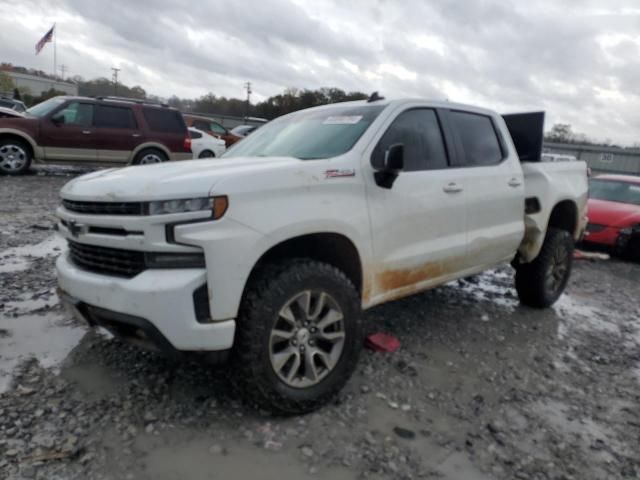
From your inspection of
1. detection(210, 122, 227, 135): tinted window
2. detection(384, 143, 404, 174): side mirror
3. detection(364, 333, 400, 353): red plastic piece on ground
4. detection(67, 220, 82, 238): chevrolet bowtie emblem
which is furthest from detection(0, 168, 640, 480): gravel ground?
detection(210, 122, 227, 135): tinted window

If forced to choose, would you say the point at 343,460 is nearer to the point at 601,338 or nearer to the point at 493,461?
the point at 493,461

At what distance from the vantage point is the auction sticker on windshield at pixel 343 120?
3433mm

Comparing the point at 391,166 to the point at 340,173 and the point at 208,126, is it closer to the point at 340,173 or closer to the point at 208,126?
the point at 340,173

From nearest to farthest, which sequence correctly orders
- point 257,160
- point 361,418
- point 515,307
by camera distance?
point 361,418
point 257,160
point 515,307

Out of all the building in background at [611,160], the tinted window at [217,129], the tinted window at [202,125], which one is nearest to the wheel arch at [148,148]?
the tinted window at [217,129]

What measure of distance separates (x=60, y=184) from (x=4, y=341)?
25.7 feet

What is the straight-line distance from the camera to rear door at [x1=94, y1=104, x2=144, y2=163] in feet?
36.5

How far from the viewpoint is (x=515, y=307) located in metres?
5.11

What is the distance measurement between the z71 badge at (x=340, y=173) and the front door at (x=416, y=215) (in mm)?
168

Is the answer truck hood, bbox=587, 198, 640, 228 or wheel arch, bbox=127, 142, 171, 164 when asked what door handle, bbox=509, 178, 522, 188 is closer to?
truck hood, bbox=587, 198, 640, 228

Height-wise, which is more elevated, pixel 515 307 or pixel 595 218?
pixel 595 218

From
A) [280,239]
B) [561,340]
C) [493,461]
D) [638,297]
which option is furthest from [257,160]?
[638,297]

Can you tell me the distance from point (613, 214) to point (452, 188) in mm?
5899

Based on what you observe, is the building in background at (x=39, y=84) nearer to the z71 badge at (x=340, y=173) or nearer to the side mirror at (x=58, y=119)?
the side mirror at (x=58, y=119)
